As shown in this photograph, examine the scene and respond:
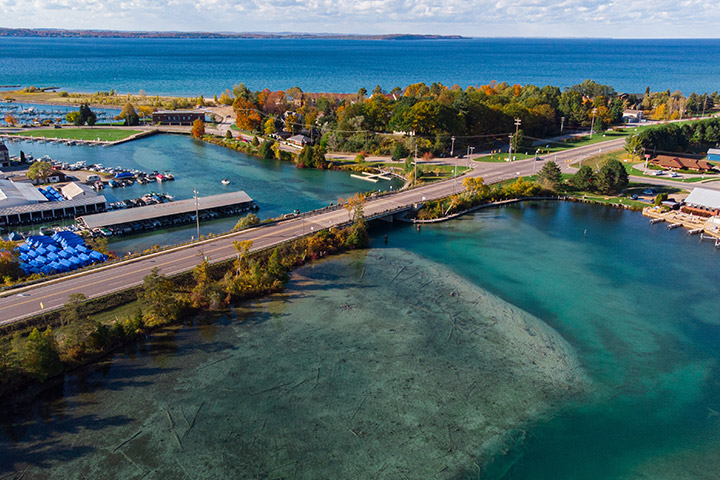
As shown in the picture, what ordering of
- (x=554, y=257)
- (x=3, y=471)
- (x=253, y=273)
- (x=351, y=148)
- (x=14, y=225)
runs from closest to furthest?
(x=3, y=471), (x=253, y=273), (x=554, y=257), (x=14, y=225), (x=351, y=148)

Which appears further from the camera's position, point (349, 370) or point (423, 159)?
point (423, 159)

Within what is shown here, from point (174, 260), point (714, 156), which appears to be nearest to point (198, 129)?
point (174, 260)

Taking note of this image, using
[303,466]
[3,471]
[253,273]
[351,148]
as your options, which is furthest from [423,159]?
[3,471]

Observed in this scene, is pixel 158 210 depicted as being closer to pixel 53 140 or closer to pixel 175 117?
Result: pixel 53 140

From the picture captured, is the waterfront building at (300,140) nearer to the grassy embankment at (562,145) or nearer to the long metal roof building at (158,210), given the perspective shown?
the grassy embankment at (562,145)

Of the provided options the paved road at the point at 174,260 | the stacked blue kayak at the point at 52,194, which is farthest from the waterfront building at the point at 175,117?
the paved road at the point at 174,260

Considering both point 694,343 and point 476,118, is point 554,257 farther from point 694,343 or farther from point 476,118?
point 476,118
